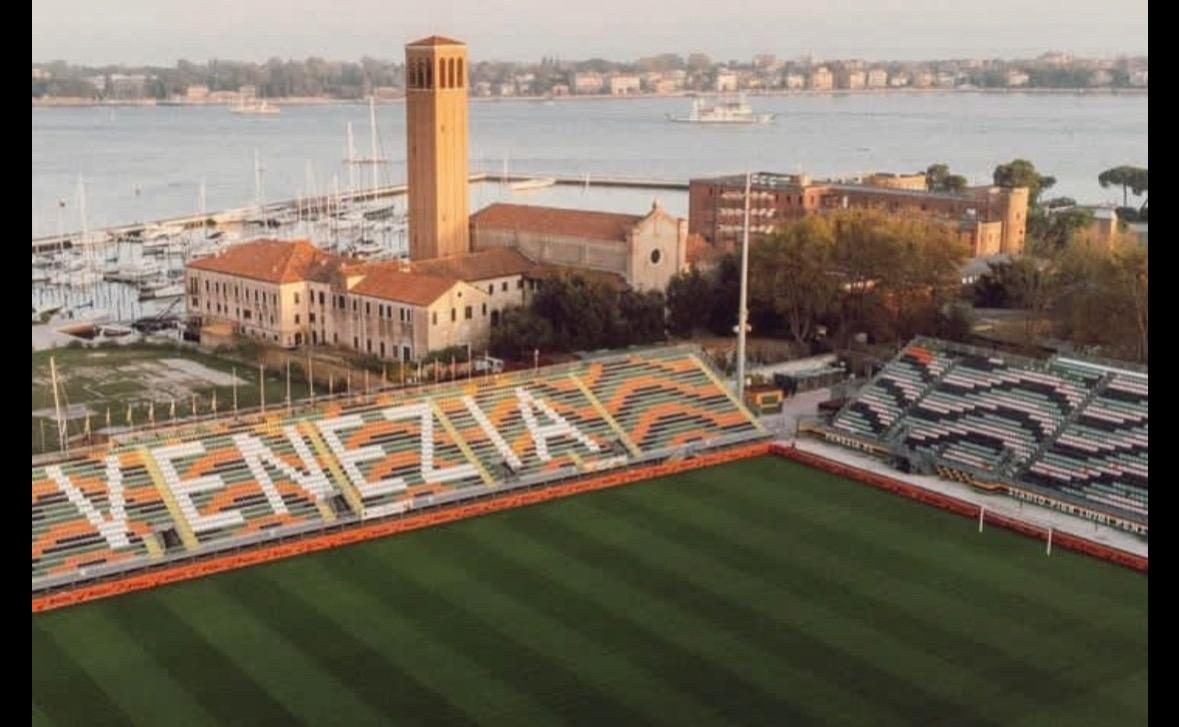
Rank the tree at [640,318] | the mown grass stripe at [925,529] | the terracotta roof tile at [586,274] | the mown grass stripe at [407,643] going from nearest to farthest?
1. the mown grass stripe at [407,643]
2. the mown grass stripe at [925,529]
3. the tree at [640,318]
4. the terracotta roof tile at [586,274]

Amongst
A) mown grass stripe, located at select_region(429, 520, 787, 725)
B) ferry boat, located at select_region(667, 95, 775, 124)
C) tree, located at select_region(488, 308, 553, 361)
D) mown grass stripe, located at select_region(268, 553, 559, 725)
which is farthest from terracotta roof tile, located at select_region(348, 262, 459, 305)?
ferry boat, located at select_region(667, 95, 775, 124)

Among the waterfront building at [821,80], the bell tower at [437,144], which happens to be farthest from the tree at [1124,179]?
the waterfront building at [821,80]

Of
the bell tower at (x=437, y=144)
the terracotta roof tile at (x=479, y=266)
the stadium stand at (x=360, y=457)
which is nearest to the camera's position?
the stadium stand at (x=360, y=457)

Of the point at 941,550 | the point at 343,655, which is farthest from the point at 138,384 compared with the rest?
the point at 941,550

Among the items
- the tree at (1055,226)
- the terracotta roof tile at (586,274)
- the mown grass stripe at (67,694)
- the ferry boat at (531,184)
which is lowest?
the mown grass stripe at (67,694)

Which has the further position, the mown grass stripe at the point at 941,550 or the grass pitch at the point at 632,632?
the mown grass stripe at the point at 941,550

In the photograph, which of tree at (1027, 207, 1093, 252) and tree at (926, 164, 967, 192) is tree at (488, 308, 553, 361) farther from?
tree at (926, 164, 967, 192)

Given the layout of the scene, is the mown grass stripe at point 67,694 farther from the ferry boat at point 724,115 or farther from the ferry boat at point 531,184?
the ferry boat at point 724,115
